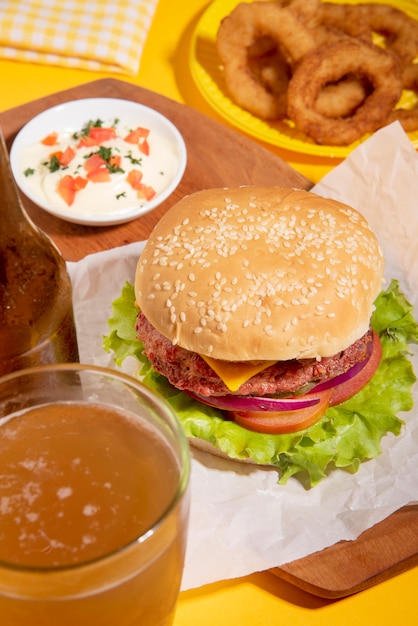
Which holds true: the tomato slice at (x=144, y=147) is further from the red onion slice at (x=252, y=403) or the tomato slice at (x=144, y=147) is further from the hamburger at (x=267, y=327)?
the red onion slice at (x=252, y=403)

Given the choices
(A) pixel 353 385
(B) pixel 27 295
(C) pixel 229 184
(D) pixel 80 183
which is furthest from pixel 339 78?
(B) pixel 27 295

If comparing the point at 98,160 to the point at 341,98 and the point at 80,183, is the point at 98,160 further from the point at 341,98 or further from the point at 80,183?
the point at 341,98

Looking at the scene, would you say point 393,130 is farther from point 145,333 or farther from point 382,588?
point 382,588

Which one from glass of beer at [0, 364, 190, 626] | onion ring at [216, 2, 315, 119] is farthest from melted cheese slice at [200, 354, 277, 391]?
onion ring at [216, 2, 315, 119]

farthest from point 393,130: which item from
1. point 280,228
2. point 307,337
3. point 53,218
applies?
point 53,218

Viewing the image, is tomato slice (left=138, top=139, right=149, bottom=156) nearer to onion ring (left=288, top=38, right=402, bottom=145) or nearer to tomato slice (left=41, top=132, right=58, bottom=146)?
tomato slice (left=41, top=132, right=58, bottom=146)
